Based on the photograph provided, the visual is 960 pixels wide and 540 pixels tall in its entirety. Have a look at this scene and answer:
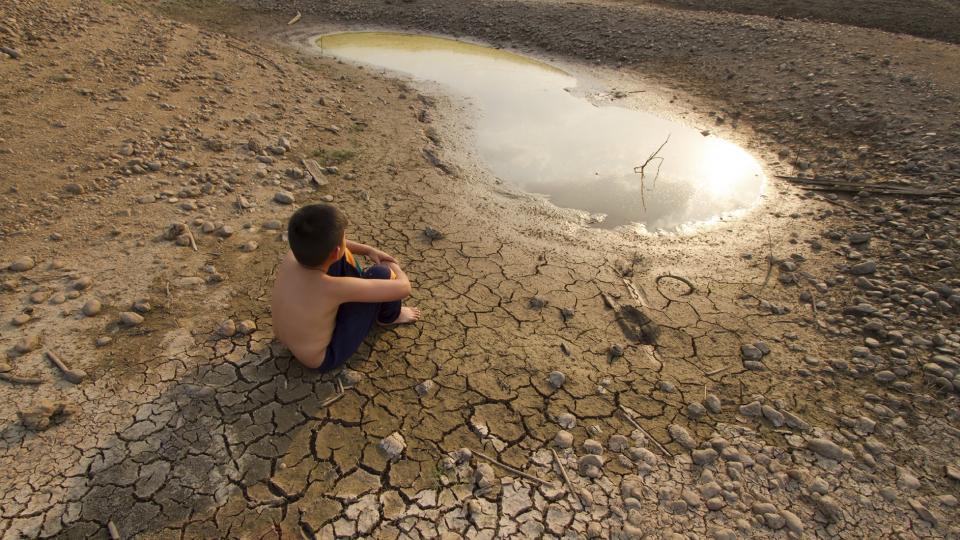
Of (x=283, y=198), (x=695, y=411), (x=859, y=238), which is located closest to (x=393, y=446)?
(x=695, y=411)

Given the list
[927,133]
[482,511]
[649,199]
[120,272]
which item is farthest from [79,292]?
[927,133]

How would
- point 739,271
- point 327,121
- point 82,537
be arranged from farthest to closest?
point 327,121 < point 739,271 < point 82,537

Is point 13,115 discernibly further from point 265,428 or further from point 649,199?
point 649,199

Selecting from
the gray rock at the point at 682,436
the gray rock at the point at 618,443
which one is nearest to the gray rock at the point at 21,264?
the gray rock at the point at 618,443

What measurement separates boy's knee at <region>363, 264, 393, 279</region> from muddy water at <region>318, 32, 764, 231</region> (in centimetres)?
254

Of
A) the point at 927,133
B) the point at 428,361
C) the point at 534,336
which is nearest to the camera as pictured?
the point at 428,361

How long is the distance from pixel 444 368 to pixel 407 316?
49 cm

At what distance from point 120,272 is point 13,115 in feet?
9.65

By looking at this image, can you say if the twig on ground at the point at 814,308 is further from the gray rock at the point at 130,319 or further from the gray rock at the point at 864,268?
the gray rock at the point at 130,319

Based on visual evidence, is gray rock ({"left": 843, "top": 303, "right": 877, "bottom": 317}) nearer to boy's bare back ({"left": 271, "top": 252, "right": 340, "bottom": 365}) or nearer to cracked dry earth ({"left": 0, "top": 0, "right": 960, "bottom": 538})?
cracked dry earth ({"left": 0, "top": 0, "right": 960, "bottom": 538})

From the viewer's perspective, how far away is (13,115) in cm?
489

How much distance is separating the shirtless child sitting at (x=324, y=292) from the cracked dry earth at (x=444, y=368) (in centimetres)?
23

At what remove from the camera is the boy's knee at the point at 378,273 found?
3.02 m

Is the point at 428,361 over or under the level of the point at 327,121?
under
